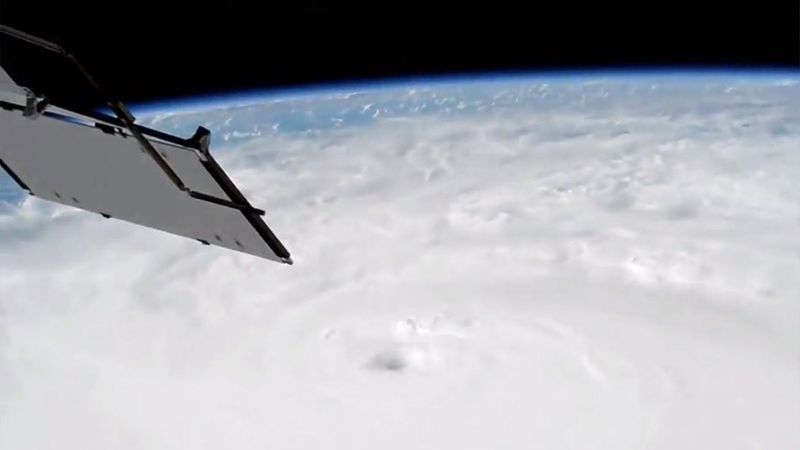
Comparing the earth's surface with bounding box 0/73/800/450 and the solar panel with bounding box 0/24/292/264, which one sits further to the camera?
the earth's surface with bounding box 0/73/800/450

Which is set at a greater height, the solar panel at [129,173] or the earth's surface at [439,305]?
the solar panel at [129,173]

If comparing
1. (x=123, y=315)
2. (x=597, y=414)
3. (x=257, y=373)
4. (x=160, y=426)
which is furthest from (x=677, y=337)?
(x=123, y=315)

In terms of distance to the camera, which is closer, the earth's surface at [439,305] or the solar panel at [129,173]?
the solar panel at [129,173]

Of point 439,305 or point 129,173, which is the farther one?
point 439,305

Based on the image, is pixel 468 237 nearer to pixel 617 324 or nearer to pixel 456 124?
pixel 617 324

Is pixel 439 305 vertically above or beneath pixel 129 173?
beneath
